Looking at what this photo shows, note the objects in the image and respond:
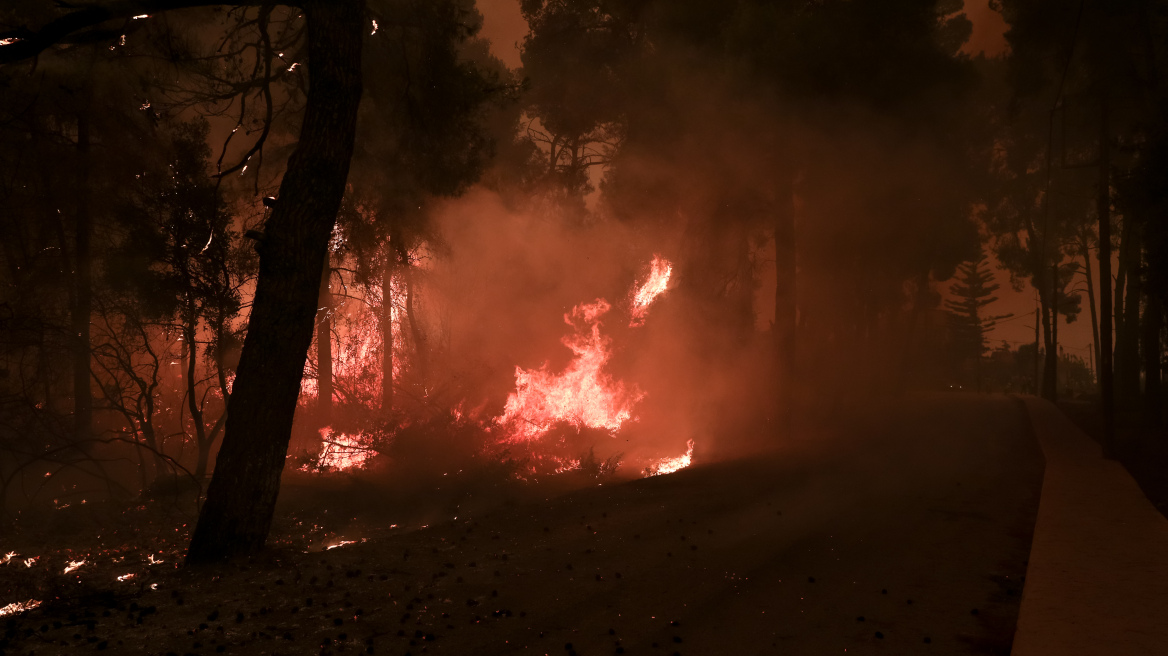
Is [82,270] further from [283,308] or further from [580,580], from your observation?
[580,580]

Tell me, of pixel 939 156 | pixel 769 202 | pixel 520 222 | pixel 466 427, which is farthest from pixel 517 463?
pixel 939 156

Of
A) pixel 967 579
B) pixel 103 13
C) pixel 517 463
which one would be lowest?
pixel 967 579

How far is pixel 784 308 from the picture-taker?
717 inches

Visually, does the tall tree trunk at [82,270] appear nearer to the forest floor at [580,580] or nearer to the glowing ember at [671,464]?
the forest floor at [580,580]

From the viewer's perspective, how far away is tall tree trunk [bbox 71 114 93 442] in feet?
37.7

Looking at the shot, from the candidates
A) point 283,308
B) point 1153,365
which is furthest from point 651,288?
point 283,308

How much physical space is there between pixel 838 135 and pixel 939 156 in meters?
5.48

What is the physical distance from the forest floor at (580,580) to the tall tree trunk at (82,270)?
13.1 feet

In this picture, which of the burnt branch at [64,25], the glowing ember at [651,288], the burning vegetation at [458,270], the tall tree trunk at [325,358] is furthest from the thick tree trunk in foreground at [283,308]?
the glowing ember at [651,288]

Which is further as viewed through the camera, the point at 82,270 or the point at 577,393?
the point at 577,393

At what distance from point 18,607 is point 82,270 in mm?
8177

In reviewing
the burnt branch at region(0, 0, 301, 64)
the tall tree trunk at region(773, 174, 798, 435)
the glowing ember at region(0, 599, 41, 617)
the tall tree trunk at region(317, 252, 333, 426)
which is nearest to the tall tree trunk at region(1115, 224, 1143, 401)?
the tall tree trunk at region(773, 174, 798, 435)

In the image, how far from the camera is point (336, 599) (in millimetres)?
5629

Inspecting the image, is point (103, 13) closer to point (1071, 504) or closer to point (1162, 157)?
point (1071, 504)
